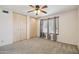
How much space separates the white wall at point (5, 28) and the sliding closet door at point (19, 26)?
0.54 m

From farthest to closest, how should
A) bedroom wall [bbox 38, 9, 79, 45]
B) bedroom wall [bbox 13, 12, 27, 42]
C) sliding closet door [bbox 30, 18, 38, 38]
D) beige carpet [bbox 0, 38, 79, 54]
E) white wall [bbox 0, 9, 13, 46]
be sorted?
sliding closet door [bbox 30, 18, 38, 38] → bedroom wall [bbox 13, 12, 27, 42] → bedroom wall [bbox 38, 9, 79, 45] → white wall [bbox 0, 9, 13, 46] → beige carpet [bbox 0, 38, 79, 54]

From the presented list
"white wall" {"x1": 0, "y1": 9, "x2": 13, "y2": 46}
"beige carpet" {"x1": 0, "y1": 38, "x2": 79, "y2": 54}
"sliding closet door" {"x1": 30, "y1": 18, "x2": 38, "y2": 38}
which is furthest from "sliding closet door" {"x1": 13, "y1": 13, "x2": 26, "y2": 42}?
"beige carpet" {"x1": 0, "y1": 38, "x2": 79, "y2": 54}

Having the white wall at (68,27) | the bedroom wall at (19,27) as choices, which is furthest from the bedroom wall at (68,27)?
the bedroom wall at (19,27)

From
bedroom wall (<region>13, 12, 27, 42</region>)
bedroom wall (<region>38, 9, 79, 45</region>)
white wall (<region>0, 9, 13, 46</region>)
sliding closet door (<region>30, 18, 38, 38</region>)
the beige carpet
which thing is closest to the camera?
the beige carpet

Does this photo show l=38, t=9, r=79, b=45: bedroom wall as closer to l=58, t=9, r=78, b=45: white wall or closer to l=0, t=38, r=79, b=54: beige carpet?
l=58, t=9, r=78, b=45: white wall

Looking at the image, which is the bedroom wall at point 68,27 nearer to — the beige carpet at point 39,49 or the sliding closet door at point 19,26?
the beige carpet at point 39,49

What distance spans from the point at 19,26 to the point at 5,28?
1.48 meters

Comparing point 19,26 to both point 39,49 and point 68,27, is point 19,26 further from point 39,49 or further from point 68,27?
point 68,27

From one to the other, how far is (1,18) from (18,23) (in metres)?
1.67

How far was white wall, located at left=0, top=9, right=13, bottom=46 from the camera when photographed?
457 cm

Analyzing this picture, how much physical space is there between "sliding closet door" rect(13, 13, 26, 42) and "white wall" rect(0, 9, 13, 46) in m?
0.54

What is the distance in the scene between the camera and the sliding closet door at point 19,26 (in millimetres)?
5805

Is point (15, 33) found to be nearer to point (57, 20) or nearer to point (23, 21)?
point (23, 21)

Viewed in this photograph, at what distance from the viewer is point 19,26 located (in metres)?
6.22
